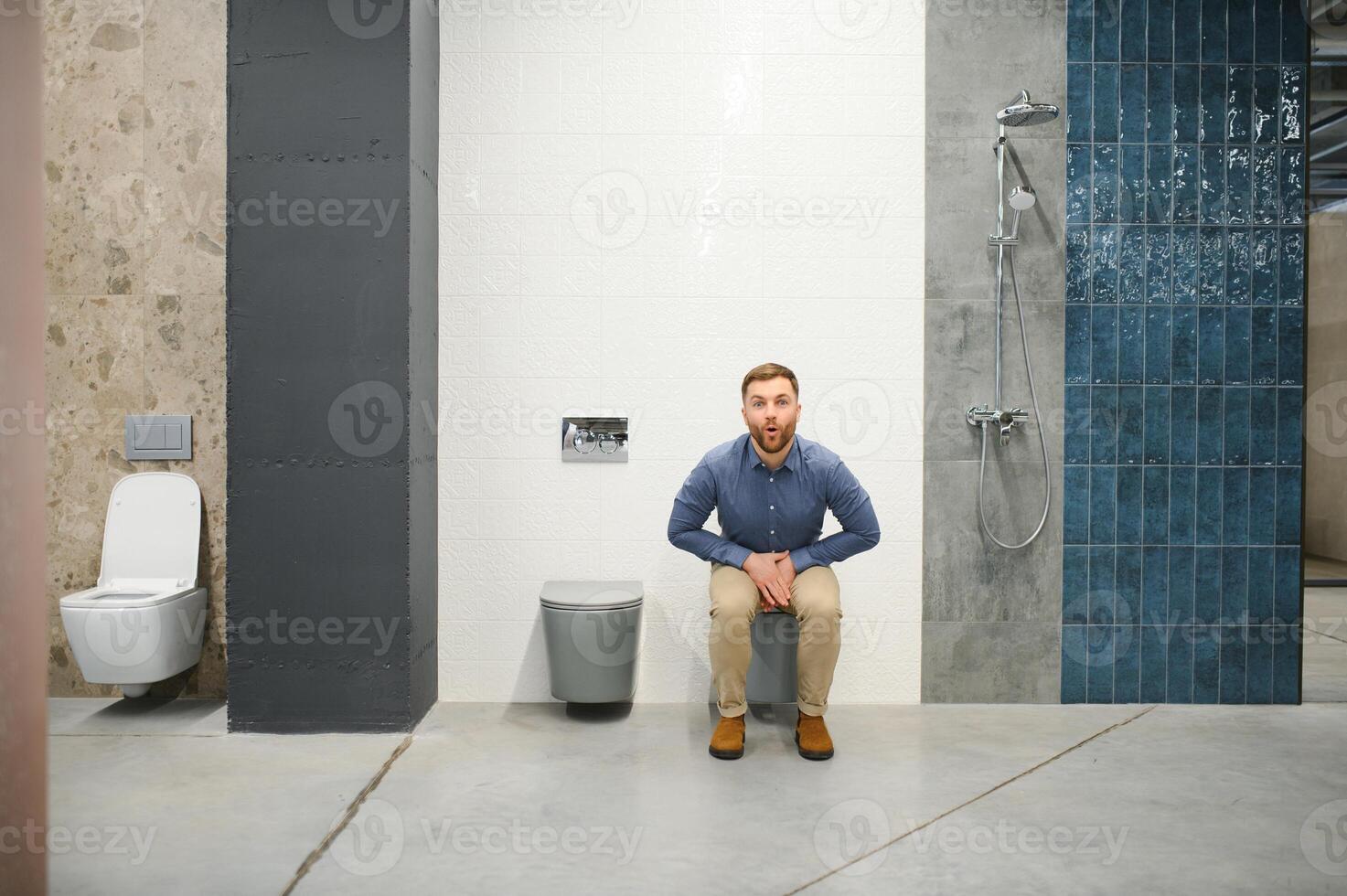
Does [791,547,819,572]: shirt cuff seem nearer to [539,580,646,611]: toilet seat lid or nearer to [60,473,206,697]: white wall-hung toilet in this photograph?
[539,580,646,611]: toilet seat lid

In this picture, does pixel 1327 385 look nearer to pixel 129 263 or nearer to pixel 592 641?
pixel 592 641

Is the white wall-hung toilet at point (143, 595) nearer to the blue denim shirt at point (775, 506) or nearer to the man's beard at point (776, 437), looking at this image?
the blue denim shirt at point (775, 506)

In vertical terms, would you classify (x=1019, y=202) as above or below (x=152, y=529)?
above

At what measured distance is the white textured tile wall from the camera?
295 centimetres

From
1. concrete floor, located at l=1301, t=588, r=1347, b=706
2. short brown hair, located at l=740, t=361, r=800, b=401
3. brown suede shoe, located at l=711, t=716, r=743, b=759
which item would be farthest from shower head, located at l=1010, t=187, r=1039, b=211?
concrete floor, located at l=1301, t=588, r=1347, b=706

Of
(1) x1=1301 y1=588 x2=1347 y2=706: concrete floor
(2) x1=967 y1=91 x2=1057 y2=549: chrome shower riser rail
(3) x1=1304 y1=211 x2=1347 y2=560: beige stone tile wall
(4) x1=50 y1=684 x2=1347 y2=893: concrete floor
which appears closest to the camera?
(4) x1=50 y1=684 x2=1347 y2=893: concrete floor

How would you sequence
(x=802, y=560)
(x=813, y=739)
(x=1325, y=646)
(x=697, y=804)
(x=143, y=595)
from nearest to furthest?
(x=697, y=804) → (x=813, y=739) → (x=802, y=560) → (x=143, y=595) → (x=1325, y=646)

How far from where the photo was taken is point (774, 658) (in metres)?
2.71

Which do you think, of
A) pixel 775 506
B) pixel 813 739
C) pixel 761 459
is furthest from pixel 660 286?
pixel 813 739

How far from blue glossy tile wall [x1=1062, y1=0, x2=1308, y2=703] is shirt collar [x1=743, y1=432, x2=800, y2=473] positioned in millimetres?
1094

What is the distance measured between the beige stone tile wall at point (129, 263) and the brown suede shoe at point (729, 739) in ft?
6.00

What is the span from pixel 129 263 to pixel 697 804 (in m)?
2.72

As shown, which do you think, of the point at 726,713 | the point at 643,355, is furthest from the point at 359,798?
the point at 643,355

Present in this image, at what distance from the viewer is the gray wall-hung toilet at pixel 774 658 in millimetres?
2646
